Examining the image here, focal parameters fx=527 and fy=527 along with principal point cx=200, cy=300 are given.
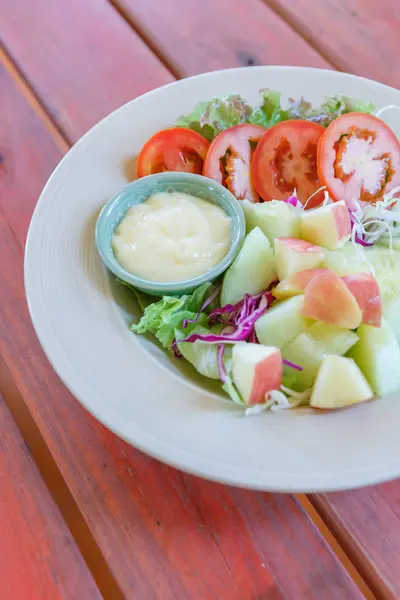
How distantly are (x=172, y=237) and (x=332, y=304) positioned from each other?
1.54 feet

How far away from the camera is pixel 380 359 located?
1.10 meters

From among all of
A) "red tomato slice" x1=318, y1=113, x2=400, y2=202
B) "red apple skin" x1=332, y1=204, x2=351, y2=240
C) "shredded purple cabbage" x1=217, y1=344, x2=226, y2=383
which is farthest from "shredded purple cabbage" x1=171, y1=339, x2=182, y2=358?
"red tomato slice" x1=318, y1=113, x2=400, y2=202

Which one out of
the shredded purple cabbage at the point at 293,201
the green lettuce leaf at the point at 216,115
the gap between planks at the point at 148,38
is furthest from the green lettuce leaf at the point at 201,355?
the gap between planks at the point at 148,38

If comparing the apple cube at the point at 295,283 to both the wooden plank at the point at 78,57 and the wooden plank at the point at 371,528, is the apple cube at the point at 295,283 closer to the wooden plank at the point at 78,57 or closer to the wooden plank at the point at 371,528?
the wooden plank at the point at 371,528

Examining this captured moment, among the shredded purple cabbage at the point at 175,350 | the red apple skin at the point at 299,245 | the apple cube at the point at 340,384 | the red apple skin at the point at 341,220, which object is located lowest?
the shredded purple cabbage at the point at 175,350

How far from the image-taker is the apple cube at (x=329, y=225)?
1.27 m

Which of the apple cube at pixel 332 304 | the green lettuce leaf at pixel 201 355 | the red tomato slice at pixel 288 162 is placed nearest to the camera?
the apple cube at pixel 332 304

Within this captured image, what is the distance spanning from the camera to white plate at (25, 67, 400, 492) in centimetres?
99

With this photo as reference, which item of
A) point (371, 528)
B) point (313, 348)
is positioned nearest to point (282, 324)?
point (313, 348)

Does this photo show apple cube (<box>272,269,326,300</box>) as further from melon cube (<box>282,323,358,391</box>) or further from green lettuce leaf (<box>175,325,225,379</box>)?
green lettuce leaf (<box>175,325,225,379</box>)

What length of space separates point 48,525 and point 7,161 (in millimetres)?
1157

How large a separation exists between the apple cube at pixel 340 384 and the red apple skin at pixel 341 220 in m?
0.34

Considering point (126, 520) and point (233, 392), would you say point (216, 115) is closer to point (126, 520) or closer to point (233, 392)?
point (233, 392)

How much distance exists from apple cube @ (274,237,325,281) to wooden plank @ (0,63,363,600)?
0.50 m
